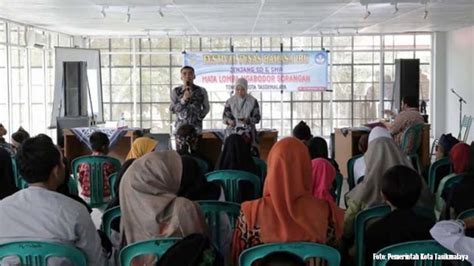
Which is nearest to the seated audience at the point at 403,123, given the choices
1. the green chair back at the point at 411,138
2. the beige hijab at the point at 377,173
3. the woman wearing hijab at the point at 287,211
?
the green chair back at the point at 411,138

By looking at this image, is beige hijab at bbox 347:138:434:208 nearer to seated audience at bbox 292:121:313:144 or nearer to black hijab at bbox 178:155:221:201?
black hijab at bbox 178:155:221:201

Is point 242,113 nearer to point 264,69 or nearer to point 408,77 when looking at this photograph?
point 408,77

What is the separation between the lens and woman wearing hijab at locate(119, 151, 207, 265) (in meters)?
2.72

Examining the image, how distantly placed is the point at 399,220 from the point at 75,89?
9177 millimetres

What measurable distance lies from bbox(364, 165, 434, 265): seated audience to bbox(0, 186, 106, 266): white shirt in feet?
4.25

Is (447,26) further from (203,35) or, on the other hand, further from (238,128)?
(238,128)

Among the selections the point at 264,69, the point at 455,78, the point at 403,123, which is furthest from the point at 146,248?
the point at 455,78

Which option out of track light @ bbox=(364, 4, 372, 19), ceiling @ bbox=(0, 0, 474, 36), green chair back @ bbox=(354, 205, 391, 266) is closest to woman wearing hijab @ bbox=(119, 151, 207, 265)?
green chair back @ bbox=(354, 205, 391, 266)

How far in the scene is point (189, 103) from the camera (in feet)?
24.4

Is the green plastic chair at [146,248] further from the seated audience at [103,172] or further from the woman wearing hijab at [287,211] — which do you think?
the seated audience at [103,172]

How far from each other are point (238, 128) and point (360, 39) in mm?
8290

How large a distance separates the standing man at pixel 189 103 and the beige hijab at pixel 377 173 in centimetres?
365

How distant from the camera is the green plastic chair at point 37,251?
2.46 m

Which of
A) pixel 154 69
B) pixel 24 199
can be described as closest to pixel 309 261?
pixel 24 199
